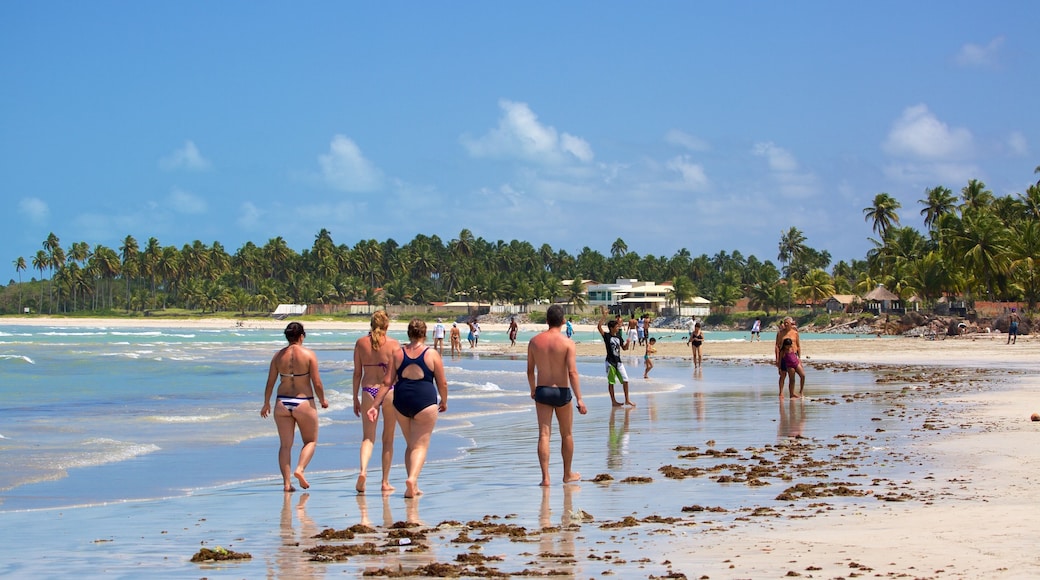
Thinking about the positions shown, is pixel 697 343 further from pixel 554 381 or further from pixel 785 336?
pixel 554 381

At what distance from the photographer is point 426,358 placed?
9.17 m

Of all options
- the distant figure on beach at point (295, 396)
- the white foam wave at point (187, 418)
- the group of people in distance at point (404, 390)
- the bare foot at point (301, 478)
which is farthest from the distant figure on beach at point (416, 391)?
the white foam wave at point (187, 418)

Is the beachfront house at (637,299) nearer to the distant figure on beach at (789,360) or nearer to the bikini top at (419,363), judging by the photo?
the distant figure on beach at (789,360)

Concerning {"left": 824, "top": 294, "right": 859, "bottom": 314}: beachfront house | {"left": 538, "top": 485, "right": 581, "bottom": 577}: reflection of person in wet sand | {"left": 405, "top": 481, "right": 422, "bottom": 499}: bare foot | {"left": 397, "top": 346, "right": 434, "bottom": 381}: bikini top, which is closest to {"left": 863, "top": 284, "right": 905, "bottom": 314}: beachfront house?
{"left": 824, "top": 294, "right": 859, "bottom": 314}: beachfront house

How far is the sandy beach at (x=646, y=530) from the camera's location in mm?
6016

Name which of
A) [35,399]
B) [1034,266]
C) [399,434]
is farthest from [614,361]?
[1034,266]

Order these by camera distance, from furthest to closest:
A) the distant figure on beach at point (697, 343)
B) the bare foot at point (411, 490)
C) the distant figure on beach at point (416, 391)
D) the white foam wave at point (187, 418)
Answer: the distant figure on beach at point (697, 343) < the white foam wave at point (187, 418) < the distant figure on beach at point (416, 391) < the bare foot at point (411, 490)

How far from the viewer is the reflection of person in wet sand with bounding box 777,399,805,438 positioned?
522 inches

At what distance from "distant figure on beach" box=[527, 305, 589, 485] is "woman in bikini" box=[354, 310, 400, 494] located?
1267 mm

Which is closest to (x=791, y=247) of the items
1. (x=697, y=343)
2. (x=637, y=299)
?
(x=637, y=299)

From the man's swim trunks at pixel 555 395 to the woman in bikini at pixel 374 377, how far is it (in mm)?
1340

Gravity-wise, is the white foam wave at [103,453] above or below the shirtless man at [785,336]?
below

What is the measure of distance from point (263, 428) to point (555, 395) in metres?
7.81

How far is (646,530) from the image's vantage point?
7.18m
